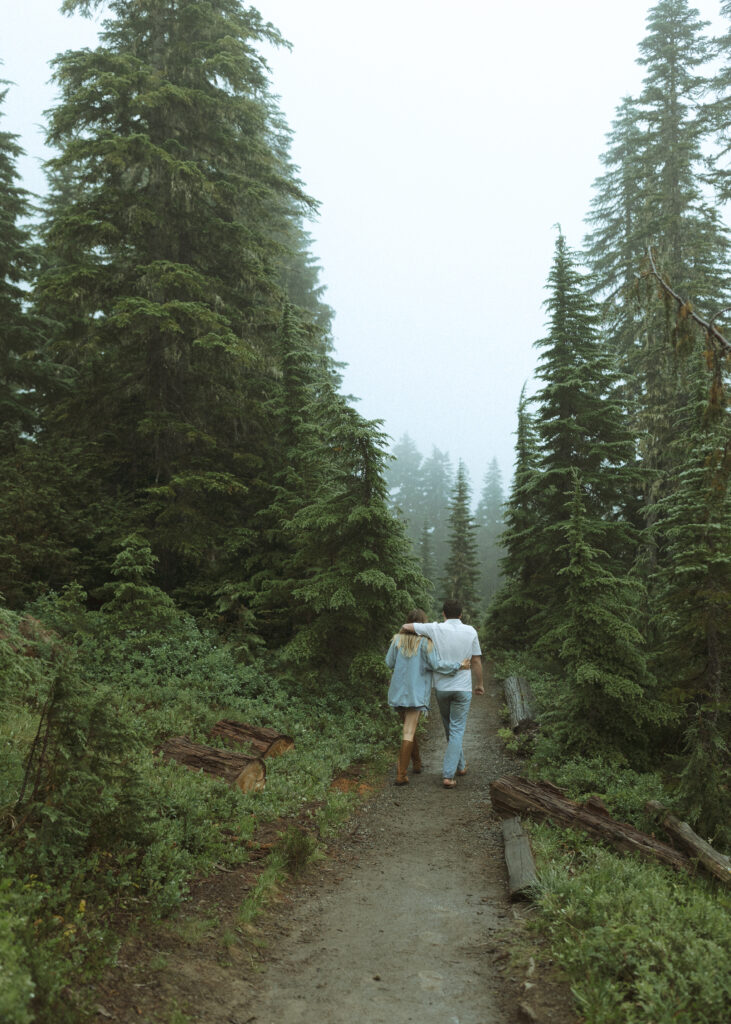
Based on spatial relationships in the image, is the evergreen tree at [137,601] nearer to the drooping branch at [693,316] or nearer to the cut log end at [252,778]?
the cut log end at [252,778]

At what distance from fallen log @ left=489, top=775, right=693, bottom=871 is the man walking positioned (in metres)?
1.30

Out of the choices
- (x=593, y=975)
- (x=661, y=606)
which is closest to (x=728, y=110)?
(x=661, y=606)

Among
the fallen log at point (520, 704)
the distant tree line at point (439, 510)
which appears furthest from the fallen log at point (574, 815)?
the distant tree line at point (439, 510)

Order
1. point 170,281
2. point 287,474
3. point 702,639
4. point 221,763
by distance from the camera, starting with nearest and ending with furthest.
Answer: point 221,763
point 702,639
point 170,281
point 287,474

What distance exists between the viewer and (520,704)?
13.1 meters

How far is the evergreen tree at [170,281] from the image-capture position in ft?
45.9

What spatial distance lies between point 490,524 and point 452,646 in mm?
77008

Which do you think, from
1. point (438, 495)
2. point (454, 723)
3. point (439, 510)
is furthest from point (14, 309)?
point (438, 495)

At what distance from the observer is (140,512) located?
45.0 ft

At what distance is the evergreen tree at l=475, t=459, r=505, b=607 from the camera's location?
75.3 meters

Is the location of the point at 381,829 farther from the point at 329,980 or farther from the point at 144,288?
the point at 144,288

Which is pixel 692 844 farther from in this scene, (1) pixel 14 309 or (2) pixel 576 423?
(1) pixel 14 309

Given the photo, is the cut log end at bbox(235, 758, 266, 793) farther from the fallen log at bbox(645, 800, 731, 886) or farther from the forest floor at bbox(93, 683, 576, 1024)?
the fallen log at bbox(645, 800, 731, 886)

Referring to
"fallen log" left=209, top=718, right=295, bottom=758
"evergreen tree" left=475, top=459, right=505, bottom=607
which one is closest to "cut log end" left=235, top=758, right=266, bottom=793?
"fallen log" left=209, top=718, right=295, bottom=758
